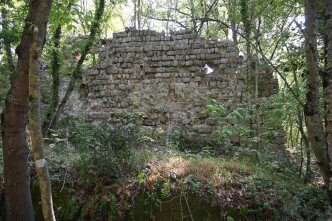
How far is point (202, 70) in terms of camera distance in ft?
26.4

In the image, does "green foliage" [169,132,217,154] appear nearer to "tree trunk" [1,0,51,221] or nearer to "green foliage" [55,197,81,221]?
"green foliage" [55,197,81,221]

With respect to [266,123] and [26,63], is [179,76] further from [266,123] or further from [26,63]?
[26,63]

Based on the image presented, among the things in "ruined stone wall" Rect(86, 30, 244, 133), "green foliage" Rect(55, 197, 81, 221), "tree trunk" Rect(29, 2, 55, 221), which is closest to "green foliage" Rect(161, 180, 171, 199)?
"green foliage" Rect(55, 197, 81, 221)

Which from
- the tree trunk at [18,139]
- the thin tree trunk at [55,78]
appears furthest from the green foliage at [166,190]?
the thin tree trunk at [55,78]

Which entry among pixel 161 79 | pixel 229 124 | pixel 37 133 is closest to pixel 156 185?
pixel 37 133

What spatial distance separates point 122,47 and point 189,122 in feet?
9.74

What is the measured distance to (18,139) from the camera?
4.24 meters

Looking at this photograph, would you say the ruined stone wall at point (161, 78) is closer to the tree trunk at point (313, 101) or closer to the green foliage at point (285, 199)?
the green foliage at point (285, 199)

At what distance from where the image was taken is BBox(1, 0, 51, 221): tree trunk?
413 cm

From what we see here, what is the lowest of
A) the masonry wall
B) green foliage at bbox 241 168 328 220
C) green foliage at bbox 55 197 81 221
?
green foliage at bbox 55 197 81 221

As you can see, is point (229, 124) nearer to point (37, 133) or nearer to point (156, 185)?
point (156, 185)

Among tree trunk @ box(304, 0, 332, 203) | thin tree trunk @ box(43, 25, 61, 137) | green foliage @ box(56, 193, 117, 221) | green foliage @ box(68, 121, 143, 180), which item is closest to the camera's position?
tree trunk @ box(304, 0, 332, 203)

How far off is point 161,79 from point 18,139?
4.68 meters

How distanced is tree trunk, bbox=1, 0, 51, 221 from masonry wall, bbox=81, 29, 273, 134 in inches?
140
